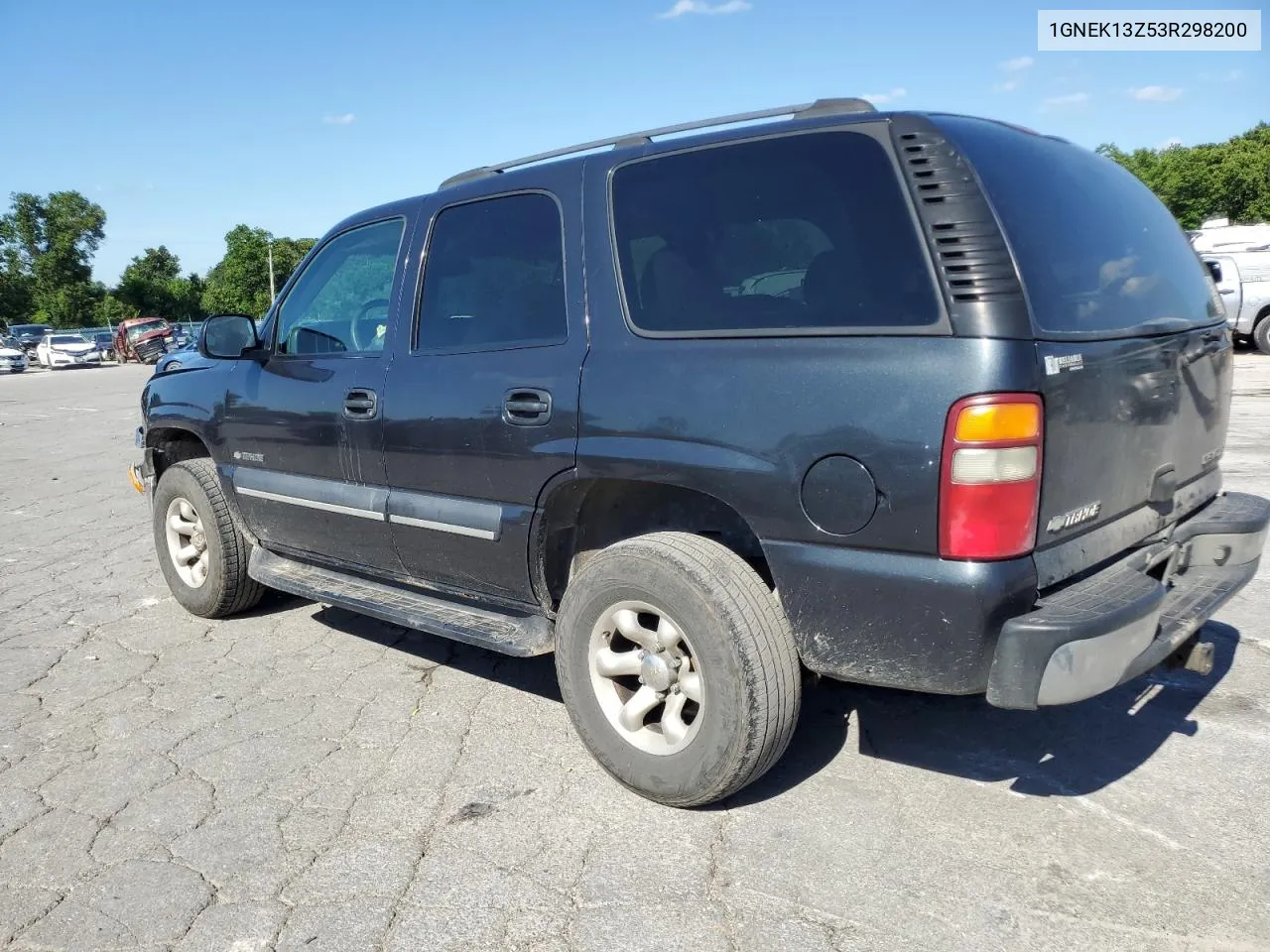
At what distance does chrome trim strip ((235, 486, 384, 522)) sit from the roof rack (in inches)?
52.8

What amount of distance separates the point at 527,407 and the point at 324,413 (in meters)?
1.20

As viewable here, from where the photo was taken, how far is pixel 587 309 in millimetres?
3166

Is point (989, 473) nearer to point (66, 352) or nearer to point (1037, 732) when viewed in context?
point (1037, 732)

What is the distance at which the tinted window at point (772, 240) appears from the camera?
2.54 m

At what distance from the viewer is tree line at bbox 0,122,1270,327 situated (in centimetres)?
5875

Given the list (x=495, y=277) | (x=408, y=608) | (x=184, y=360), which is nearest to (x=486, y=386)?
(x=495, y=277)

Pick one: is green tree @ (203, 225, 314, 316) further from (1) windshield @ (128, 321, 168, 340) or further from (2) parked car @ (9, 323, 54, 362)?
(1) windshield @ (128, 321, 168, 340)

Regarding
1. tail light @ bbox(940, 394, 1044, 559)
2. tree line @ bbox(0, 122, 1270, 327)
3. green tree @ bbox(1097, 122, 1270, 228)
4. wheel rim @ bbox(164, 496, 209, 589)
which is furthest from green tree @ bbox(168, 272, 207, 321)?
tail light @ bbox(940, 394, 1044, 559)

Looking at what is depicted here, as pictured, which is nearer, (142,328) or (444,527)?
(444,527)

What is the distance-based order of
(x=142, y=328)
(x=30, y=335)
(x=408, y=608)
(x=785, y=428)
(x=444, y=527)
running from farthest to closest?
(x=30, y=335) → (x=142, y=328) → (x=408, y=608) → (x=444, y=527) → (x=785, y=428)

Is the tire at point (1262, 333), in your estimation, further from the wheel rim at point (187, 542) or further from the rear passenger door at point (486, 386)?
the wheel rim at point (187, 542)

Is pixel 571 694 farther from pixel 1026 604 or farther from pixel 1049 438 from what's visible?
pixel 1049 438

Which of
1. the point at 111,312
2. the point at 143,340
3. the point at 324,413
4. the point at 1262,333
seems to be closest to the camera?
the point at 324,413

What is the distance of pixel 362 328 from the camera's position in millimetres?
4117
